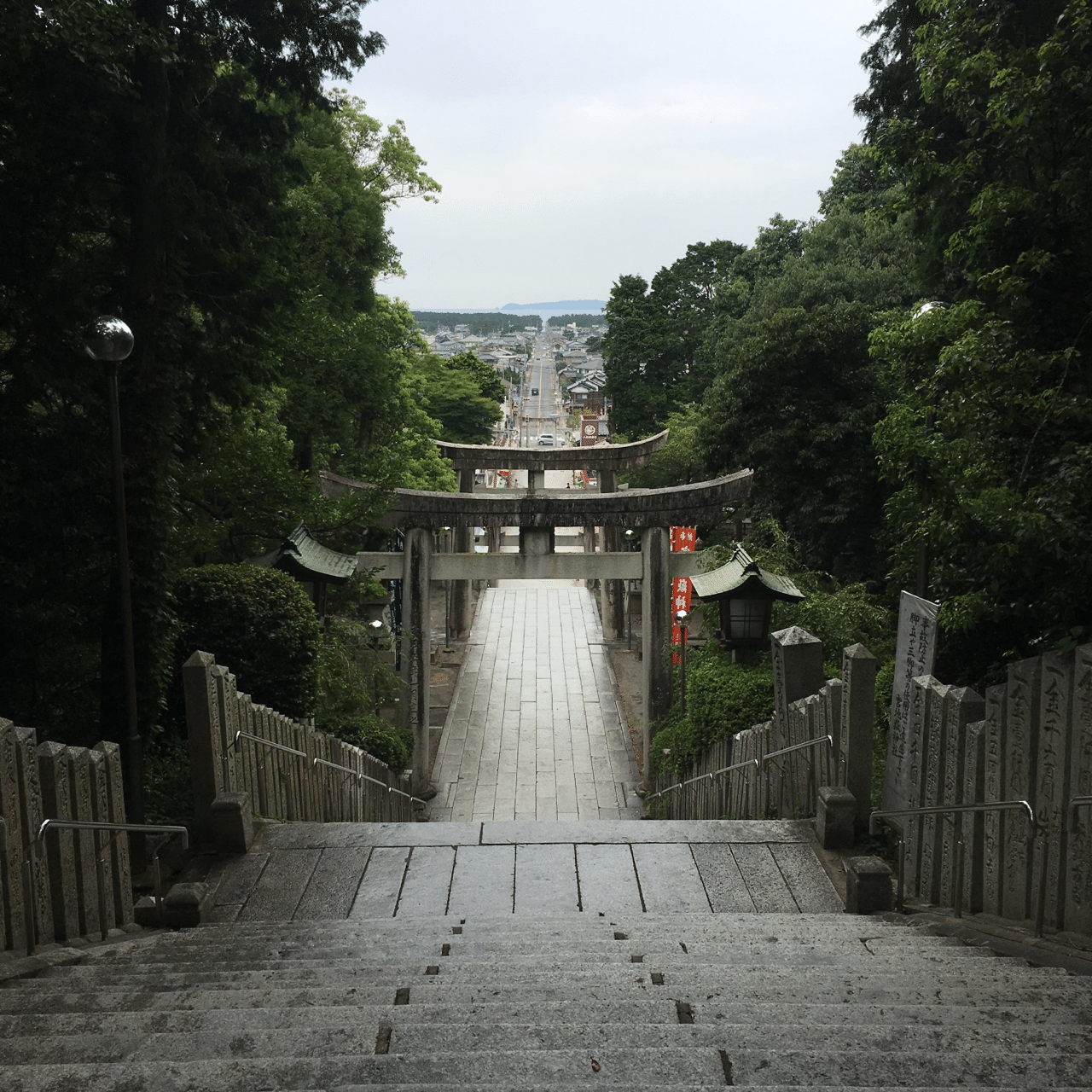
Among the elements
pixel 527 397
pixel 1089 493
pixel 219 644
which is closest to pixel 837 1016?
pixel 1089 493

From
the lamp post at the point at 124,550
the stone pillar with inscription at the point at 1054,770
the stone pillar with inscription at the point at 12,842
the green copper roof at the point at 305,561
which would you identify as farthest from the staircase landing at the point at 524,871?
the green copper roof at the point at 305,561

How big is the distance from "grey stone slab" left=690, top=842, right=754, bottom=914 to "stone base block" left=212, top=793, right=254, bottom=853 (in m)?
3.28

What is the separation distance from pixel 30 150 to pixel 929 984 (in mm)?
9278

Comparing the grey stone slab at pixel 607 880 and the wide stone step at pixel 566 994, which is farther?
the grey stone slab at pixel 607 880

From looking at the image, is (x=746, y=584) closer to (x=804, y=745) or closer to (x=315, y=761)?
(x=804, y=745)

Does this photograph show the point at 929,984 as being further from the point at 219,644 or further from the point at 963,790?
the point at 219,644

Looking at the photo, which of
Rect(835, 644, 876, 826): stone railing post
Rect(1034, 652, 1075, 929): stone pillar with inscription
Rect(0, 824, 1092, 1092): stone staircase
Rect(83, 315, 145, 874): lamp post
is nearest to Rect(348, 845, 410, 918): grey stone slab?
Rect(0, 824, 1092, 1092): stone staircase

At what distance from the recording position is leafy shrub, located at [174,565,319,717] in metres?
10.4

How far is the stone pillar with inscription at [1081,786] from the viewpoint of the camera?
15.4ft

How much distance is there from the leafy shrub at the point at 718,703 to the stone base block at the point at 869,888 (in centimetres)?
514

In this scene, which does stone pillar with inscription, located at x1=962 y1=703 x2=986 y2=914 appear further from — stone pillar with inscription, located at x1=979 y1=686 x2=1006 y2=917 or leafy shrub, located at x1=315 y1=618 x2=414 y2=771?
leafy shrub, located at x1=315 y1=618 x2=414 y2=771

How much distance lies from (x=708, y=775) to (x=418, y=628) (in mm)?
8183

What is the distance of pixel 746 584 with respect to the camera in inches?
486

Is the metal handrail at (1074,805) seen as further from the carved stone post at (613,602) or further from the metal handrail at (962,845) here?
the carved stone post at (613,602)
